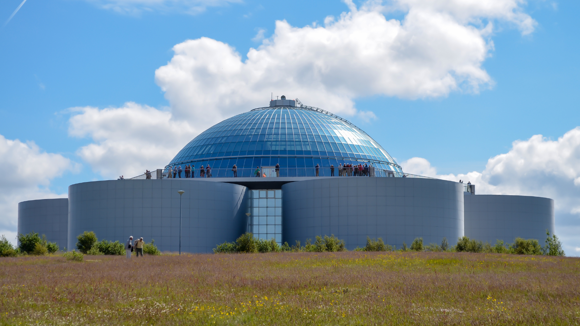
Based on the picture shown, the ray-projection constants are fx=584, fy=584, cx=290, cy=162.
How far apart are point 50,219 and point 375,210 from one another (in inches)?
1307

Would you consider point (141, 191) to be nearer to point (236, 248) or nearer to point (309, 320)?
point (236, 248)

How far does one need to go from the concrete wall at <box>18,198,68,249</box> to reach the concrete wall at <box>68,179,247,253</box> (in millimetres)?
9807

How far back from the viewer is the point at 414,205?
46719 millimetres

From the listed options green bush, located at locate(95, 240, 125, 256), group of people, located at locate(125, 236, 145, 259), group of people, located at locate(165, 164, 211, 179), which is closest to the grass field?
group of people, located at locate(125, 236, 145, 259)

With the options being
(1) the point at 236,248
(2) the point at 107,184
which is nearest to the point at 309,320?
(1) the point at 236,248

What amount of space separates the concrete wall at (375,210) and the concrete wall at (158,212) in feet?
24.4

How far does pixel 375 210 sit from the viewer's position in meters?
46.4

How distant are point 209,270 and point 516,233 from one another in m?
41.3

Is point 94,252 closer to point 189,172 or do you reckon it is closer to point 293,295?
point 189,172

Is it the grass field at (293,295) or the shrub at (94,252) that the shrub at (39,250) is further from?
the grass field at (293,295)

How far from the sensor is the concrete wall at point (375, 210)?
46.2 meters

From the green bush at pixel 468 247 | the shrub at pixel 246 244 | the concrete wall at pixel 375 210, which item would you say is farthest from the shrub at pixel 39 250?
the green bush at pixel 468 247

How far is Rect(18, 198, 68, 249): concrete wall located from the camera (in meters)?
58.0

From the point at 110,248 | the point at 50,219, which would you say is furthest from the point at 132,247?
the point at 50,219
